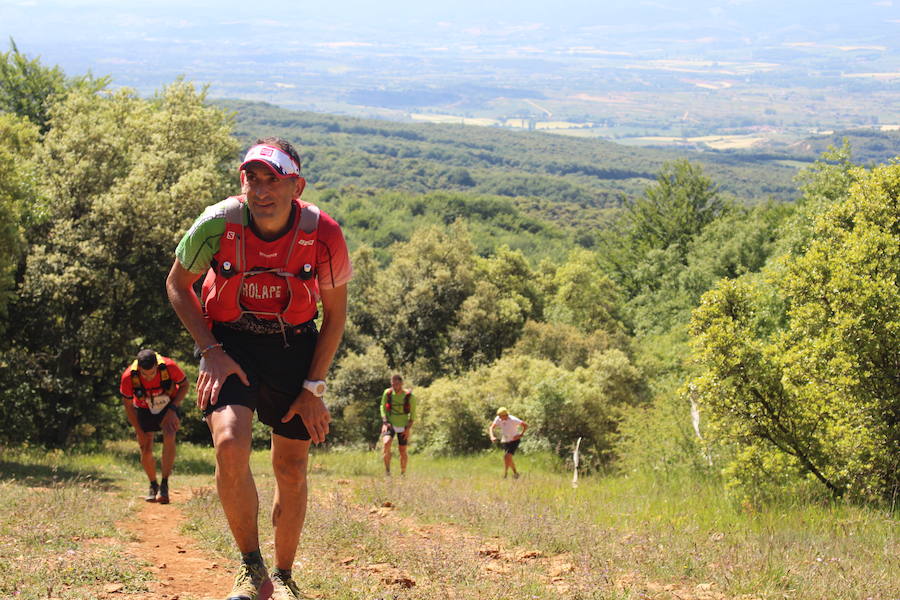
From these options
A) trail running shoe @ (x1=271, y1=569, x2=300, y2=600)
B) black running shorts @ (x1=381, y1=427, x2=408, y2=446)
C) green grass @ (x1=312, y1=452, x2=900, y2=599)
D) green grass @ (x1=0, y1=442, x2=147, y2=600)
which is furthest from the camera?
black running shorts @ (x1=381, y1=427, x2=408, y2=446)

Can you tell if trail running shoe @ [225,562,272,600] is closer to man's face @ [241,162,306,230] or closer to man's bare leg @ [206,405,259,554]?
man's bare leg @ [206,405,259,554]

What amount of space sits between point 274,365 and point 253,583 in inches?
46.5

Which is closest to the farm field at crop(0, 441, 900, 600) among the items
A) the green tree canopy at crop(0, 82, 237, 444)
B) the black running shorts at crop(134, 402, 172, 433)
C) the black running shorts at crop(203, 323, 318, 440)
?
the black running shorts at crop(134, 402, 172, 433)

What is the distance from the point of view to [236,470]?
471 cm

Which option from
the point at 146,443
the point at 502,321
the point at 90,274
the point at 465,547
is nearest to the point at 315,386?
the point at 465,547

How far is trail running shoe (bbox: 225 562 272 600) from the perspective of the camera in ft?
15.6

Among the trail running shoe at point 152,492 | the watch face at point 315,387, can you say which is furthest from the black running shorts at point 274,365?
the trail running shoe at point 152,492

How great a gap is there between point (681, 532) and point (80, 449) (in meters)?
14.5

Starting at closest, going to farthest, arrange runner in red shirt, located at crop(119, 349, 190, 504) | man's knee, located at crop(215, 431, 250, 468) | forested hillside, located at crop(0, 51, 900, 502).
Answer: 1. man's knee, located at crop(215, 431, 250, 468)
2. runner in red shirt, located at crop(119, 349, 190, 504)
3. forested hillside, located at crop(0, 51, 900, 502)

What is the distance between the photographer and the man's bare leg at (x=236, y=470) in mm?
4660

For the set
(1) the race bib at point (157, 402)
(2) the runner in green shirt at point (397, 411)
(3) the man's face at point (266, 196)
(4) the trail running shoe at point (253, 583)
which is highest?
(3) the man's face at point (266, 196)

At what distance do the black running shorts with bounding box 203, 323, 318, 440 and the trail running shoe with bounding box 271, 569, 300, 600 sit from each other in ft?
2.76

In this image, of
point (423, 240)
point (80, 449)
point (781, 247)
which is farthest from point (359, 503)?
point (423, 240)

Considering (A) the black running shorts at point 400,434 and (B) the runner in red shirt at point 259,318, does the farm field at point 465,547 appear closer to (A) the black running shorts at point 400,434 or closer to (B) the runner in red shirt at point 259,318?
(B) the runner in red shirt at point 259,318
